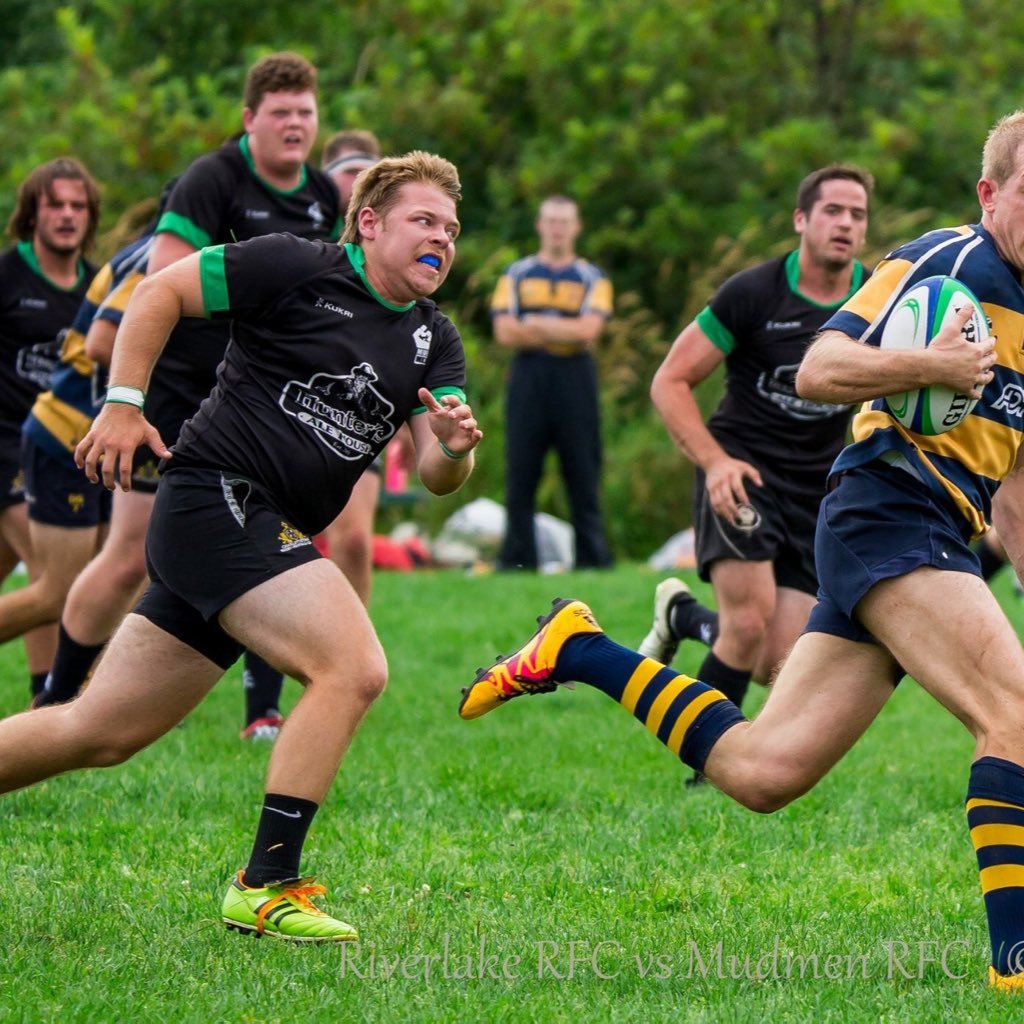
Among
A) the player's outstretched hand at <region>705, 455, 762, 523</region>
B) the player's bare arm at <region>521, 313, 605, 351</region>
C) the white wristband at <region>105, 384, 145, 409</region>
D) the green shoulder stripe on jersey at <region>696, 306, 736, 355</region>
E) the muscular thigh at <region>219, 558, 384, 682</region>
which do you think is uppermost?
the green shoulder stripe on jersey at <region>696, 306, 736, 355</region>

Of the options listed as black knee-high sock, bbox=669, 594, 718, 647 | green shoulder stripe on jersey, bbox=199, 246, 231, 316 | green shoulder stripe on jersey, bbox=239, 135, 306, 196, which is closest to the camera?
green shoulder stripe on jersey, bbox=199, 246, 231, 316

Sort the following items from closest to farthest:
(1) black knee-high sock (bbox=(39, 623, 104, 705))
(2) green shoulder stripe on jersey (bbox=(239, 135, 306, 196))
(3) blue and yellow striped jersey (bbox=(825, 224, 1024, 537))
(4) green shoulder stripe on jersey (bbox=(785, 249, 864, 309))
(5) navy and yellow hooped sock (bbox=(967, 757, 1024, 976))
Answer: (5) navy and yellow hooped sock (bbox=(967, 757, 1024, 976))
(3) blue and yellow striped jersey (bbox=(825, 224, 1024, 537))
(4) green shoulder stripe on jersey (bbox=(785, 249, 864, 309))
(2) green shoulder stripe on jersey (bbox=(239, 135, 306, 196))
(1) black knee-high sock (bbox=(39, 623, 104, 705))

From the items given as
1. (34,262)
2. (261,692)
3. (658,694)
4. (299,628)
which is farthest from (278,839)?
(34,262)

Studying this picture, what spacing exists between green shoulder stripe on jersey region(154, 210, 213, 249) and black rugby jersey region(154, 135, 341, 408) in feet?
0.05

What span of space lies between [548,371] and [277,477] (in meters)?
9.32

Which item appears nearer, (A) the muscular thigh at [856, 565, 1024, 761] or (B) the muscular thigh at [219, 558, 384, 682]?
(A) the muscular thigh at [856, 565, 1024, 761]

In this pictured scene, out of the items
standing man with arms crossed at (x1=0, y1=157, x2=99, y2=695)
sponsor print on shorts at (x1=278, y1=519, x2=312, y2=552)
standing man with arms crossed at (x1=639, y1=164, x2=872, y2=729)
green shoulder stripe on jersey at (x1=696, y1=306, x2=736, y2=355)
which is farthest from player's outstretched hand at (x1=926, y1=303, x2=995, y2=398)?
standing man with arms crossed at (x1=0, y1=157, x2=99, y2=695)

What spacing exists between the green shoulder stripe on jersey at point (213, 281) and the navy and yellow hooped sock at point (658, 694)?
1.33 metres

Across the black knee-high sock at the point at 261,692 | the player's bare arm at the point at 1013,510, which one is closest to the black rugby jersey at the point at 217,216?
the black knee-high sock at the point at 261,692

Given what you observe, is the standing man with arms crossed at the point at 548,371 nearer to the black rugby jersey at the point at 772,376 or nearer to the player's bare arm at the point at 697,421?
the black rugby jersey at the point at 772,376

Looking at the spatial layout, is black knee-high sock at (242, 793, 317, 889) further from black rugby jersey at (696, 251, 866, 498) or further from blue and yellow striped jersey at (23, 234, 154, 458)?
blue and yellow striped jersey at (23, 234, 154, 458)

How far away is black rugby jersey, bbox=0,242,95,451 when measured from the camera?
27.8ft

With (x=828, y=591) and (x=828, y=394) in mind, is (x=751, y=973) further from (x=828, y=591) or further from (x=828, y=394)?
(x=828, y=394)

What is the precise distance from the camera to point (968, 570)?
434cm
